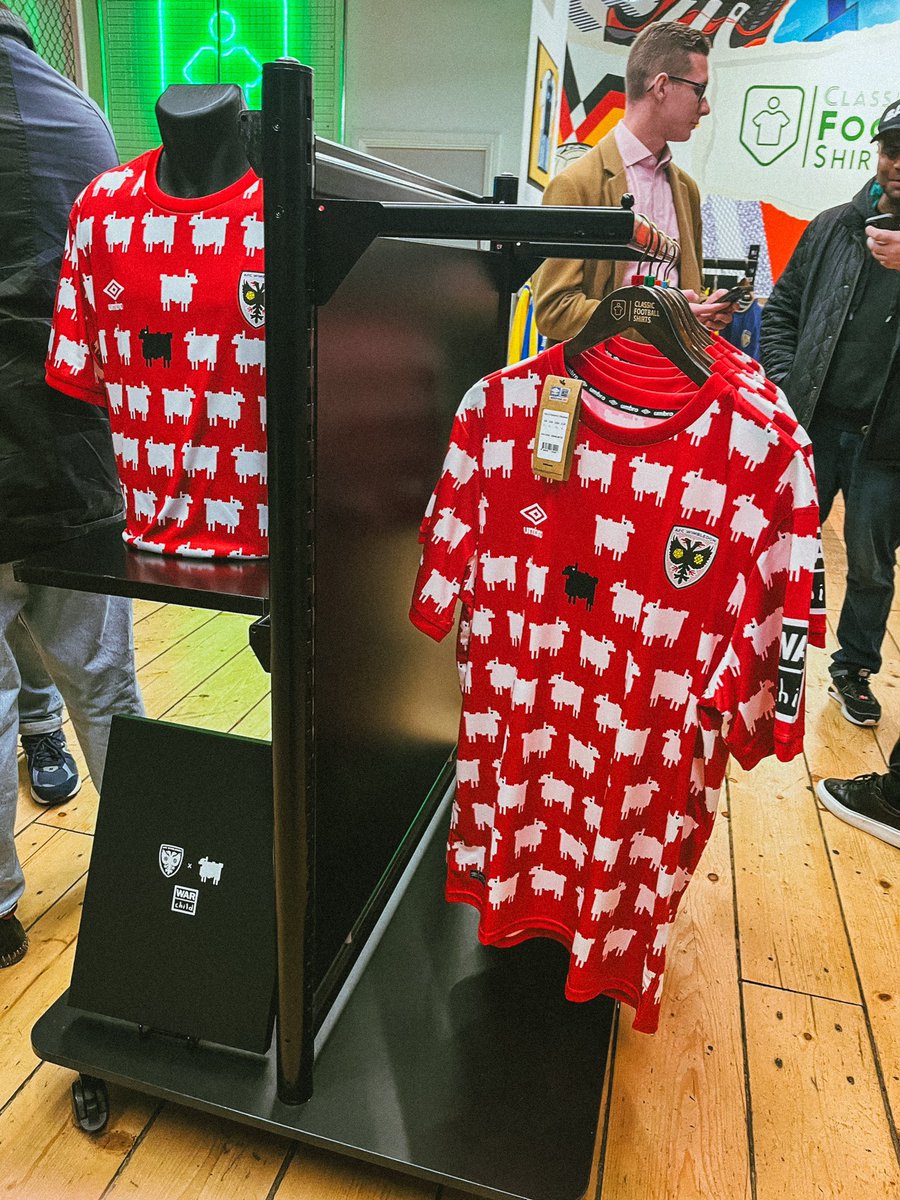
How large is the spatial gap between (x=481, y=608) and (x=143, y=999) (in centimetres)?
77

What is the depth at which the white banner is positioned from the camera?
14.1 ft

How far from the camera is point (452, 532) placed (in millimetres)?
1194

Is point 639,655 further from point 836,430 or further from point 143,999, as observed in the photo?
point 836,430

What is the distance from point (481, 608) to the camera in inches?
47.6

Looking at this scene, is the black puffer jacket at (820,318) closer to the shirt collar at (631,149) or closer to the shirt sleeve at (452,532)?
the shirt collar at (631,149)

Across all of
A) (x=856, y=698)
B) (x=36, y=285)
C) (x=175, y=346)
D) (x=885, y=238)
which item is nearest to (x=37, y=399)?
(x=36, y=285)

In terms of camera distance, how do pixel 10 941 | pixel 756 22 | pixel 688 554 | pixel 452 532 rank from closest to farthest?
pixel 688 554 → pixel 452 532 → pixel 10 941 → pixel 756 22

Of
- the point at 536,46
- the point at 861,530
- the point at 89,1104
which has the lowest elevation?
the point at 89,1104

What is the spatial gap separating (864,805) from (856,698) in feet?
1.92

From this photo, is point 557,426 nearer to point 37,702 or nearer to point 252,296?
point 252,296

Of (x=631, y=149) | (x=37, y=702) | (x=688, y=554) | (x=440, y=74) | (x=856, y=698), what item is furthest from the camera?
(x=440, y=74)

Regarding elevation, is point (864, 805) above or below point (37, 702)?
below

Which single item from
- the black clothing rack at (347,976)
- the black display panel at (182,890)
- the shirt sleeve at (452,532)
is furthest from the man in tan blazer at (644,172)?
the black display panel at (182,890)

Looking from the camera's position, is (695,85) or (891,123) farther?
(891,123)
